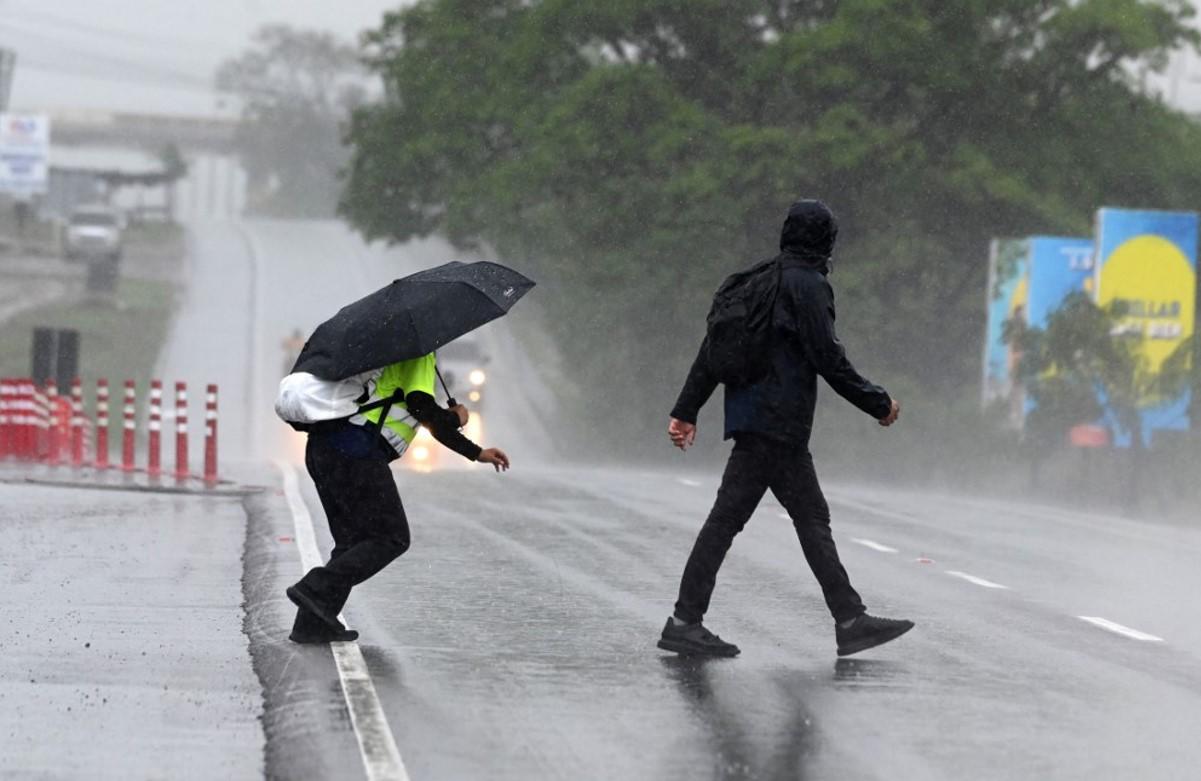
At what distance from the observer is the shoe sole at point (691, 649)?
9484 millimetres

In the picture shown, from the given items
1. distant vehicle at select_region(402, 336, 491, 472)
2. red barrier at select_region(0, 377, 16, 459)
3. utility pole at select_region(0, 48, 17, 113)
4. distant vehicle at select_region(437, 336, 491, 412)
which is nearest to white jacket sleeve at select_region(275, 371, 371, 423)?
red barrier at select_region(0, 377, 16, 459)

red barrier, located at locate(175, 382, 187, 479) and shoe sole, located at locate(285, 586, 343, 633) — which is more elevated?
shoe sole, located at locate(285, 586, 343, 633)

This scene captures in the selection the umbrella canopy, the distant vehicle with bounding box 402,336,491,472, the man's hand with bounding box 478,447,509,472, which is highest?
the umbrella canopy

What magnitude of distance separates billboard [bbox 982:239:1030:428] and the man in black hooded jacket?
76.7 feet

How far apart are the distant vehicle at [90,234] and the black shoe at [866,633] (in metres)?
72.0

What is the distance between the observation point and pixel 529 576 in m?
13.1

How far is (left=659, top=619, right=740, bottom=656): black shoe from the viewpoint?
9.48 m

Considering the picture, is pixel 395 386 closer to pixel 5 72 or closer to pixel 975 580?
pixel 975 580

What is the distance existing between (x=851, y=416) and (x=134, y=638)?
31.6 meters

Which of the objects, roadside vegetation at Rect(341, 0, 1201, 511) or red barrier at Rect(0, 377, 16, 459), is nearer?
red barrier at Rect(0, 377, 16, 459)

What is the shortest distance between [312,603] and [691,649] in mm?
1547

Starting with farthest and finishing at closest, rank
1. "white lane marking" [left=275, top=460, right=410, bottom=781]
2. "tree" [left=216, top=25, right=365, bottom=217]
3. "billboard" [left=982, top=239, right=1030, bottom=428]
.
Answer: "tree" [left=216, top=25, right=365, bottom=217] < "billboard" [left=982, top=239, right=1030, bottom=428] < "white lane marking" [left=275, top=460, right=410, bottom=781]

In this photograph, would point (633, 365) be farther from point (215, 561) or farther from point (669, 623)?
point (669, 623)

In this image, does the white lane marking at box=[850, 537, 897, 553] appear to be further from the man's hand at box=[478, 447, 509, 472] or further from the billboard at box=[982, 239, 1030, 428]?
the billboard at box=[982, 239, 1030, 428]
